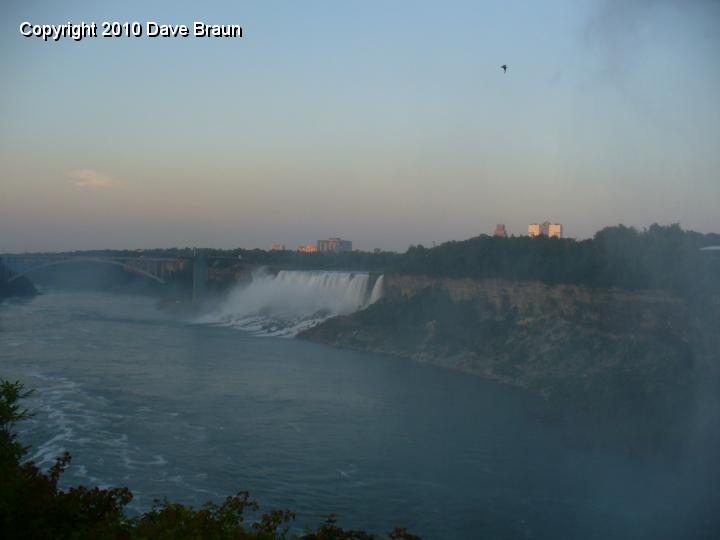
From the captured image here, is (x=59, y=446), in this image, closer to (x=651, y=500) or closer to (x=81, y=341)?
(x=651, y=500)

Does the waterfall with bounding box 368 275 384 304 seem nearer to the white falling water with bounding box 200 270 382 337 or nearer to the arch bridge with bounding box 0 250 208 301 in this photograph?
the white falling water with bounding box 200 270 382 337

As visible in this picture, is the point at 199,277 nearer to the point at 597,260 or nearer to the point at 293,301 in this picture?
the point at 293,301

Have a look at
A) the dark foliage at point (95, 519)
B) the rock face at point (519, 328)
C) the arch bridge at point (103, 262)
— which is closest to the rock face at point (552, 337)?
the rock face at point (519, 328)

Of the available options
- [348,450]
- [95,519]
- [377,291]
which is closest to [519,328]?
[377,291]

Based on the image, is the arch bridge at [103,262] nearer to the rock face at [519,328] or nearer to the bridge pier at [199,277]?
the bridge pier at [199,277]

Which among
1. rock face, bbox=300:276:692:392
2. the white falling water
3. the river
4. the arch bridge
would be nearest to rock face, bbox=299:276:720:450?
rock face, bbox=300:276:692:392

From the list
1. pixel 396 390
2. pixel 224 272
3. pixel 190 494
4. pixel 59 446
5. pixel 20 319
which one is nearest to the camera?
pixel 190 494

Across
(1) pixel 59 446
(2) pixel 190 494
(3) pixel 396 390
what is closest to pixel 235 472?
(2) pixel 190 494

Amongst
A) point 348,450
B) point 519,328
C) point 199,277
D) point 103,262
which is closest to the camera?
point 348,450
